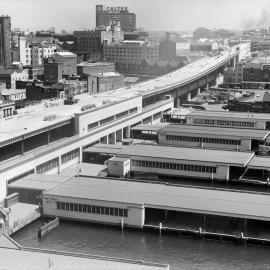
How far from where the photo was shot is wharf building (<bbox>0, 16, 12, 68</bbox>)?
131ft

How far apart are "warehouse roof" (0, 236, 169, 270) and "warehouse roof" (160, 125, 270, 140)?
37.1 ft

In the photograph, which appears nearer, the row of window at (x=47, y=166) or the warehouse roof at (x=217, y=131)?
the row of window at (x=47, y=166)

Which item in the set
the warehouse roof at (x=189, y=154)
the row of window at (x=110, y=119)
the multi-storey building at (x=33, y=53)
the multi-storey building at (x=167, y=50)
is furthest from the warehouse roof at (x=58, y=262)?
the multi-storey building at (x=167, y=50)

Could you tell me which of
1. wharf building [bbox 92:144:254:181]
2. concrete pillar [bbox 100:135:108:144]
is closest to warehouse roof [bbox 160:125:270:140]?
concrete pillar [bbox 100:135:108:144]

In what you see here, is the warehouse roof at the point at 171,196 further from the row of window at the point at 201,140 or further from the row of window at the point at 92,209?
the row of window at the point at 201,140

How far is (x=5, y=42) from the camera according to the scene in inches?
1585

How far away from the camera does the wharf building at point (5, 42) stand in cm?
4000

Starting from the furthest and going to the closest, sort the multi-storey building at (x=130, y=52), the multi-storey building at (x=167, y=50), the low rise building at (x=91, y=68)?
the multi-storey building at (x=167, y=50)
the multi-storey building at (x=130, y=52)
the low rise building at (x=91, y=68)

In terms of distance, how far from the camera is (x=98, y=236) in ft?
38.1

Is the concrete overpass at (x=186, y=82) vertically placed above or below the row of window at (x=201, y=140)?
above

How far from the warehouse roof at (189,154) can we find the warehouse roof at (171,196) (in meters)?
3.06

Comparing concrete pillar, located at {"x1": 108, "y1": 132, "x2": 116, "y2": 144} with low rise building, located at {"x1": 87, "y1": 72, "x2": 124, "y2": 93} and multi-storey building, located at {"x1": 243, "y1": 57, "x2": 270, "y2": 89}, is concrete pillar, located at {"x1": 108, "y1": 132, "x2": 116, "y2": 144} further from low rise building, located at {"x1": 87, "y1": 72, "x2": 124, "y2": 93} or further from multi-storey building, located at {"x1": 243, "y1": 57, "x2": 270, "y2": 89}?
multi-storey building, located at {"x1": 243, "y1": 57, "x2": 270, "y2": 89}

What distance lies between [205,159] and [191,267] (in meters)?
6.46

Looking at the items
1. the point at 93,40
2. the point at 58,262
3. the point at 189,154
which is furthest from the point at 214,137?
the point at 93,40
